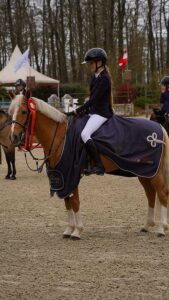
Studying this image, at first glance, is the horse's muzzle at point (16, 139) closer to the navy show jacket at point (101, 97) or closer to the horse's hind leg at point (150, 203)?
the navy show jacket at point (101, 97)

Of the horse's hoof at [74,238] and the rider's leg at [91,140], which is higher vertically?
the rider's leg at [91,140]

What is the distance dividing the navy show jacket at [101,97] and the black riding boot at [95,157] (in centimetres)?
41

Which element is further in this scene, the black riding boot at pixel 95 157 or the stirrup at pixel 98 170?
the stirrup at pixel 98 170

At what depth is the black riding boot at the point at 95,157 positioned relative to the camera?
638 centimetres

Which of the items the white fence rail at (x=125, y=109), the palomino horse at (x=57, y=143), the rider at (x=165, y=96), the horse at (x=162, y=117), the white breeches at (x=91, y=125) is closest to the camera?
the white breeches at (x=91, y=125)

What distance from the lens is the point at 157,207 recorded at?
22.8 ft

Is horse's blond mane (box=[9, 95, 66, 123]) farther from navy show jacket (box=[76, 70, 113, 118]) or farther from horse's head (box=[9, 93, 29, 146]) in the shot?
navy show jacket (box=[76, 70, 113, 118])

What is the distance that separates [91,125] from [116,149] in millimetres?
410

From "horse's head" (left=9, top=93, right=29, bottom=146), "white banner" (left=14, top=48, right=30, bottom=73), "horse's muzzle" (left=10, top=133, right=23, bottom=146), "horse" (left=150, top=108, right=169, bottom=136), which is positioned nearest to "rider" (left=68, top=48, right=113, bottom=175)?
"horse's head" (left=9, top=93, right=29, bottom=146)

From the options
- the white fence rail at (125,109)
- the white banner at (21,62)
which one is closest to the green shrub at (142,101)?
the white fence rail at (125,109)

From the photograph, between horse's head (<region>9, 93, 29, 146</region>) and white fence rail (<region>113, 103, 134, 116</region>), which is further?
white fence rail (<region>113, 103, 134, 116</region>)

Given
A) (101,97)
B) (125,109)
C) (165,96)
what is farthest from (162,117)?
(125,109)

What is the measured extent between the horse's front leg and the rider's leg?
15.4 inches

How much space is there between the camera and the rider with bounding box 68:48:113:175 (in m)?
6.41
